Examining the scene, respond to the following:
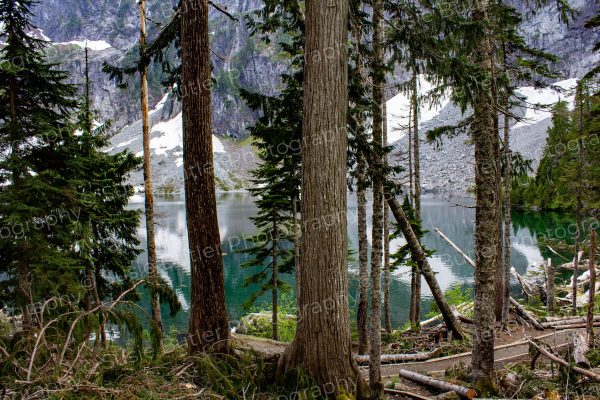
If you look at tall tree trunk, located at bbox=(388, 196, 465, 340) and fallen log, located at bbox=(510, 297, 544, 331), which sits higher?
tall tree trunk, located at bbox=(388, 196, 465, 340)

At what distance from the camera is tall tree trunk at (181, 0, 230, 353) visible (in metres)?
4.27

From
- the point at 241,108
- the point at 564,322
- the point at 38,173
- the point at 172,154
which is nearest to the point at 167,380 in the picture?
the point at 38,173

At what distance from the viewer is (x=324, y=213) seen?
373 centimetres

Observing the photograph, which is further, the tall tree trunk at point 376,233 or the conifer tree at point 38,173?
the conifer tree at point 38,173

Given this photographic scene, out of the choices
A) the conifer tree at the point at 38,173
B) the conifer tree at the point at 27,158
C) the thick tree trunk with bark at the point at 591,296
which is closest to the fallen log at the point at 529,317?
the thick tree trunk with bark at the point at 591,296

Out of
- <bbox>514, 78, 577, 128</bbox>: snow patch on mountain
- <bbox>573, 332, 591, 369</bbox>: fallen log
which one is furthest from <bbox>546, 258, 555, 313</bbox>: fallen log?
<bbox>573, 332, 591, 369</bbox>: fallen log

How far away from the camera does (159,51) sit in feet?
17.4

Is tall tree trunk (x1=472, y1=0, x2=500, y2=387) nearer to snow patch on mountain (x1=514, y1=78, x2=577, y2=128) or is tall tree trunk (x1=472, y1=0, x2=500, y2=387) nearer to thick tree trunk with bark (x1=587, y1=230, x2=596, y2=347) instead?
snow patch on mountain (x1=514, y1=78, x2=577, y2=128)

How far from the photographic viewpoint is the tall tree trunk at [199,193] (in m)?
4.27

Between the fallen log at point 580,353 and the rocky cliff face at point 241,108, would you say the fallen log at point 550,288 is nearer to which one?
the fallen log at point 580,353

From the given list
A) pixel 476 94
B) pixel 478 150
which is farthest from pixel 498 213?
pixel 476 94

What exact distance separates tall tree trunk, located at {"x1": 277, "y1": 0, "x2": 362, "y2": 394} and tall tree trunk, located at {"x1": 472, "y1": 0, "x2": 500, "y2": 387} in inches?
89.8

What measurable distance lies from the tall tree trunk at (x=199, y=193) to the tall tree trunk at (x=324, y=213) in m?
1.08

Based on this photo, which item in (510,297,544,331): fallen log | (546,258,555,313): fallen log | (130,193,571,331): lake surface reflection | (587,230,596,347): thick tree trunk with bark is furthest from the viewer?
(130,193,571,331): lake surface reflection
